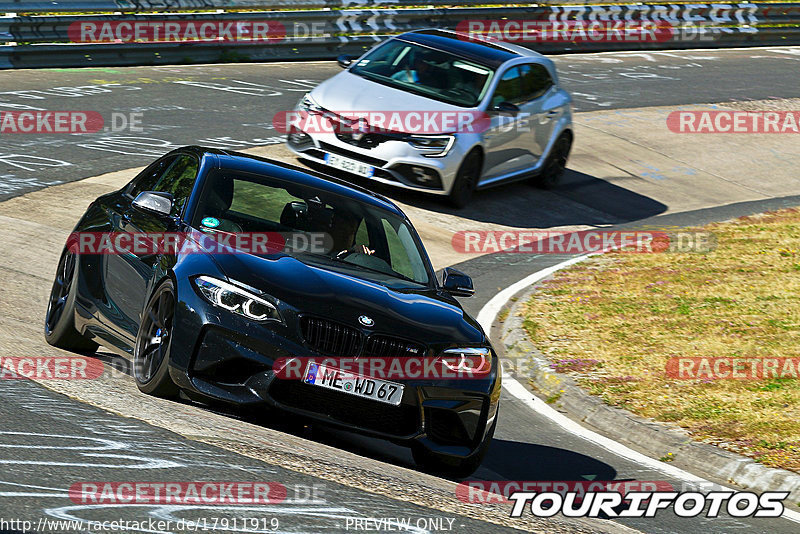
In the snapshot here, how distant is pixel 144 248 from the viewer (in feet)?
23.5

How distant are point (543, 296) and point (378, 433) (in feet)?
20.2

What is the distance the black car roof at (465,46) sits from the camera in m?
15.7

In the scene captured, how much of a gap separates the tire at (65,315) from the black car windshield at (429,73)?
7.62 meters

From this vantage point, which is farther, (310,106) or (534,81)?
(534,81)

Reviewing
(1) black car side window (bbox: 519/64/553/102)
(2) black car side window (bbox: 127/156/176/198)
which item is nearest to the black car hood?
(2) black car side window (bbox: 127/156/176/198)

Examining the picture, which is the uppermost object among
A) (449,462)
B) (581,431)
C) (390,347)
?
(390,347)

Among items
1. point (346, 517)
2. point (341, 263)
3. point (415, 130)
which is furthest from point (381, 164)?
point (346, 517)

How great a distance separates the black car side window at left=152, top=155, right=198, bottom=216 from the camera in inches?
292

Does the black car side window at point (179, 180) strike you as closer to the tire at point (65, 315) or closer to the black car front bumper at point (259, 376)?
the tire at point (65, 315)

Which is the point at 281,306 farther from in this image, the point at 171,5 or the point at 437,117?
the point at 171,5

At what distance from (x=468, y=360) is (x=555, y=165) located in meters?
10.9

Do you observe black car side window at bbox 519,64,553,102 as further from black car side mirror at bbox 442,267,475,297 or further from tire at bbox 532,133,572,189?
black car side mirror at bbox 442,267,475,297

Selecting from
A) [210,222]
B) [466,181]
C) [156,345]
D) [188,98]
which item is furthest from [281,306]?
[188,98]

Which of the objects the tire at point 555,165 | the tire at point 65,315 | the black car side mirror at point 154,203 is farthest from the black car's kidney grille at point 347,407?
the tire at point 555,165
